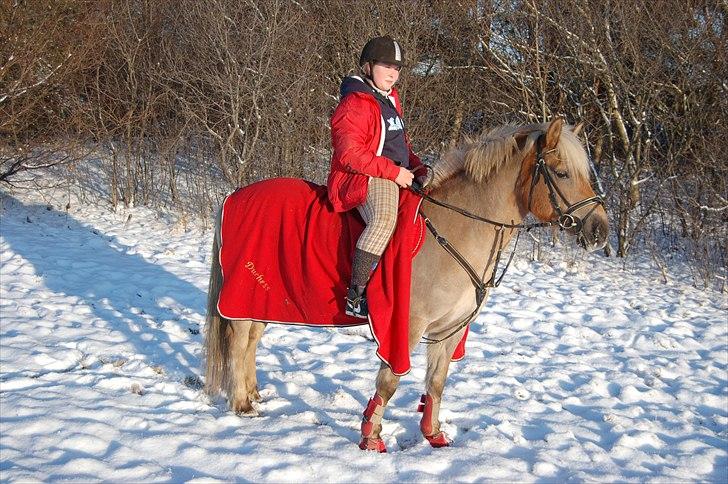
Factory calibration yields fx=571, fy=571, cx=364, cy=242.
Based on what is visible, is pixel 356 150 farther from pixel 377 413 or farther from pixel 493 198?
pixel 377 413

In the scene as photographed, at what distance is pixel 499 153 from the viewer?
328cm

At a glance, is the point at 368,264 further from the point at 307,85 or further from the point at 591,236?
the point at 307,85

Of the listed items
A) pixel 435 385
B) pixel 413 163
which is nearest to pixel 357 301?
pixel 435 385

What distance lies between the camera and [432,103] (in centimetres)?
1039

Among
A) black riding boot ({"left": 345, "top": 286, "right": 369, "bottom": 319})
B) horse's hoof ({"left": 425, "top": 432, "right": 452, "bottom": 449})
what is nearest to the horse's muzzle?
black riding boot ({"left": 345, "top": 286, "right": 369, "bottom": 319})

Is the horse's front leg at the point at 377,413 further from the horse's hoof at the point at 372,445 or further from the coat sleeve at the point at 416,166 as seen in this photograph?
the coat sleeve at the point at 416,166

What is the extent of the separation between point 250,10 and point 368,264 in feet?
25.4

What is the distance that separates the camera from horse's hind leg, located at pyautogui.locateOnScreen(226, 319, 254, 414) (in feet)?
12.8

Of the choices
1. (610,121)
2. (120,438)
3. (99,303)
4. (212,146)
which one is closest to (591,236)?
(120,438)

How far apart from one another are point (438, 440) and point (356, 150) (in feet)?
6.16

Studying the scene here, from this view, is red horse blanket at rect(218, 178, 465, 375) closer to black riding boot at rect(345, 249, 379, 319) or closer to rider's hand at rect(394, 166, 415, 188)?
black riding boot at rect(345, 249, 379, 319)

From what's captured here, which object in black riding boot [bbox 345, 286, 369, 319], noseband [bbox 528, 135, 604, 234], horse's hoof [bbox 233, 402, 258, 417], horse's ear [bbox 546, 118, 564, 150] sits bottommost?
horse's hoof [bbox 233, 402, 258, 417]

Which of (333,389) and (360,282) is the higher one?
(360,282)

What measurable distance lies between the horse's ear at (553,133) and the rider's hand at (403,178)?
2.54 ft
